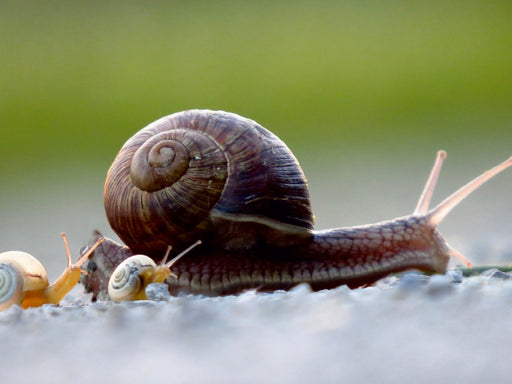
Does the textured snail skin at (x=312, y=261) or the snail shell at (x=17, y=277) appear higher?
the snail shell at (x=17, y=277)

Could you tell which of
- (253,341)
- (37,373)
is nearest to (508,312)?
(253,341)

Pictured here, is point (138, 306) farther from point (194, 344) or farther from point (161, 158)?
point (161, 158)

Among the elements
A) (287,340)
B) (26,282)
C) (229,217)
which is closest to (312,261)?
(229,217)

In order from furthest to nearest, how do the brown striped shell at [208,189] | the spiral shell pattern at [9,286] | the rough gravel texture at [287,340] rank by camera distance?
1. the brown striped shell at [208,189]
2. the spiral shell pattern at [9,286]
3. the rough gravel texture at [287,340]

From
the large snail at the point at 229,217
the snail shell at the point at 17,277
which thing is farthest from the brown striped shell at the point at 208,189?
the snail shell at the point at 17,277

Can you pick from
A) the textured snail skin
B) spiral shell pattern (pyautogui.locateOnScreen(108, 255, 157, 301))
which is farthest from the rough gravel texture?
the textured snail skin

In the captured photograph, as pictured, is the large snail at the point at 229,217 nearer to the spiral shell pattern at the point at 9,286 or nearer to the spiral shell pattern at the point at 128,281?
the spiral shell pattern at the point at 128,281

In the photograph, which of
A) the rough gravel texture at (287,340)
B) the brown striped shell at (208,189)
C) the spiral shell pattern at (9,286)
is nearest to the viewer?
the rough gravel texture at (287,340)

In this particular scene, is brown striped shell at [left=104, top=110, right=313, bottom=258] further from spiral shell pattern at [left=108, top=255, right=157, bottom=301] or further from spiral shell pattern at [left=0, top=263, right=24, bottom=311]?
spiral shell pattern at [left=0, top=263, right=24, bottom=311]
